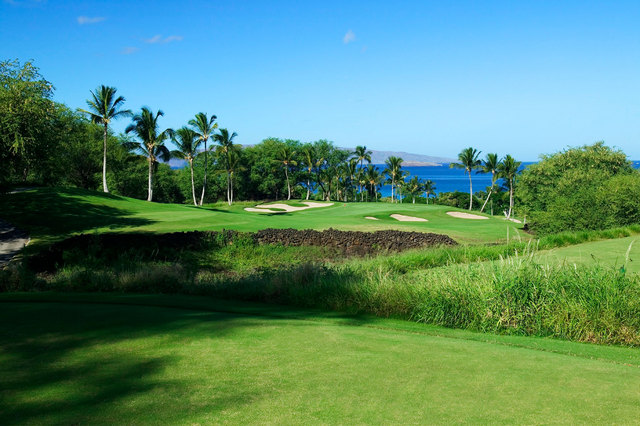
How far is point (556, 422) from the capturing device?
3.67 metres

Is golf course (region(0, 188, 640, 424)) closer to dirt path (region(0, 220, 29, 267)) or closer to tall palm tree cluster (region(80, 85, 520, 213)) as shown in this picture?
dirt path (region(0, 220, 29, 267))

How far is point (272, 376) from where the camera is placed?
4.52 meters

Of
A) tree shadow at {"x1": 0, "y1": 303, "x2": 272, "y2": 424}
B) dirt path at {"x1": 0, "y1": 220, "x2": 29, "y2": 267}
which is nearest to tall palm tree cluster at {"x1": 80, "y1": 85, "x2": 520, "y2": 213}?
dirt path at {"x1": 0, "y1": 220, "x2": 29, "y2": 267}

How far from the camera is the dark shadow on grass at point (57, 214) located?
25.4 metres

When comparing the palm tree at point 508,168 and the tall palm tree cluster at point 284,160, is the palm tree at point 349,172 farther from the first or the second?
the palm tree at point 508,168

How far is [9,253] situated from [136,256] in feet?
21.7

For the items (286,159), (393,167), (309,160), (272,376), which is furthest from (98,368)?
(393,167)

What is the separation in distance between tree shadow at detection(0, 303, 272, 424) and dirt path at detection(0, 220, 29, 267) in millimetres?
16444

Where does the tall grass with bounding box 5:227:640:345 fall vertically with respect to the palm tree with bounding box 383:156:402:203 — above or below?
below

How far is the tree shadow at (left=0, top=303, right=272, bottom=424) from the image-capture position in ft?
12.0

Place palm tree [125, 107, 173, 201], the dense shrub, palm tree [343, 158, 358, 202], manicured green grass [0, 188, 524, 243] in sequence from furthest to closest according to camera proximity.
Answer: palm tree [343, 158, 358, 202] < palm tree [125, 107, 173, 201] < the dense shrub < manicured green grass [0, 188, 524, 243]

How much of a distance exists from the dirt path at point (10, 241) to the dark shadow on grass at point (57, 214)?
1.51 feet

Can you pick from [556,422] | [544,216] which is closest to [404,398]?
[556,422]

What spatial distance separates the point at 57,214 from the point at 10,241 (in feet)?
17.2
